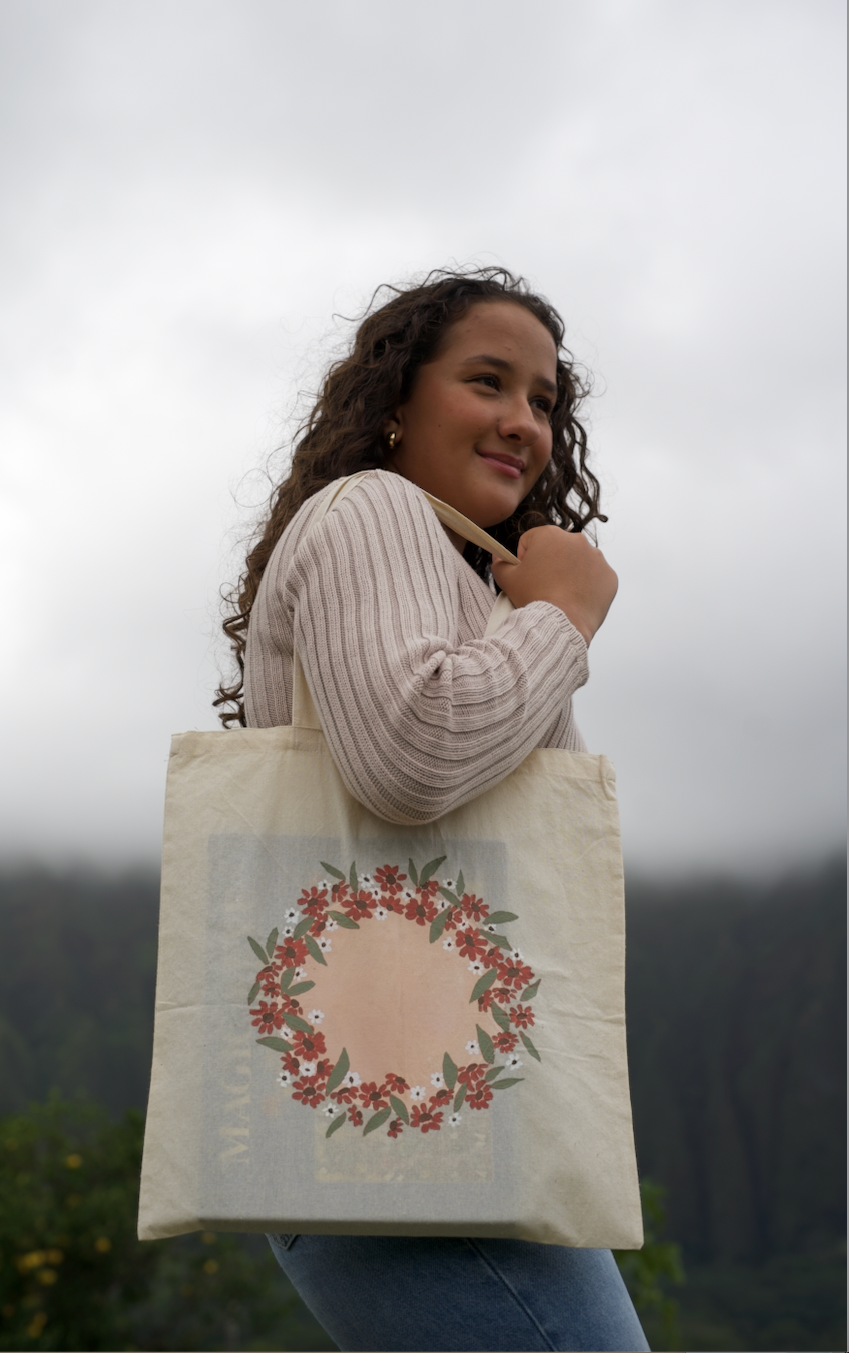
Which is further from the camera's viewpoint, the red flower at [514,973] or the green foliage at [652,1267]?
the green foliage at [652,1267]

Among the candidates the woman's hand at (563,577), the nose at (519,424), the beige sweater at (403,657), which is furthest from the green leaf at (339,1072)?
the nose at (519,424)

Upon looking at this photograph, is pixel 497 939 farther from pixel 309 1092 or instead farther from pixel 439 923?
pixel 309 1092

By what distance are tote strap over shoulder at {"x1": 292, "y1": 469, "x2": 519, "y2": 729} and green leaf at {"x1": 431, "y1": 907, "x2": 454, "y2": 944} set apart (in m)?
0.25

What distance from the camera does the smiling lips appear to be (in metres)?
1.66

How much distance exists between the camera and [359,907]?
126 centimetres

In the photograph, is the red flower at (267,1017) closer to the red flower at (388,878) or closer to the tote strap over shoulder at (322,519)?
the red flower at (388,878)

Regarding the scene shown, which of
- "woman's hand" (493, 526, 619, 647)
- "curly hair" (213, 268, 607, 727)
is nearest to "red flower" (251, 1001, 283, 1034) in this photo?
"woman's hand" (493, 526, 619, 647)

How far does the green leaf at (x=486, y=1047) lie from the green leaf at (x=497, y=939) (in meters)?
0.09

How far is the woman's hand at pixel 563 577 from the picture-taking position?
138 cm

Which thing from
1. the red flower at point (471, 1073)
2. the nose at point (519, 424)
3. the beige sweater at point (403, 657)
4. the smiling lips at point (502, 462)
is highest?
the nose at point (519, 424)

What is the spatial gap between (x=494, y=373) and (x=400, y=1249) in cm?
117

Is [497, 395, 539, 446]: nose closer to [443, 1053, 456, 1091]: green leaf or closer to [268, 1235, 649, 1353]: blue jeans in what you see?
[443, 1053, 456, 1091]: green leaf

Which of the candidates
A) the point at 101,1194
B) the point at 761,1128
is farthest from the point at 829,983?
the point at 101,1194

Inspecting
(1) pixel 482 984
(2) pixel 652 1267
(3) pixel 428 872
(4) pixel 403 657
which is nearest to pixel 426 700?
(4) pixel 403 657
